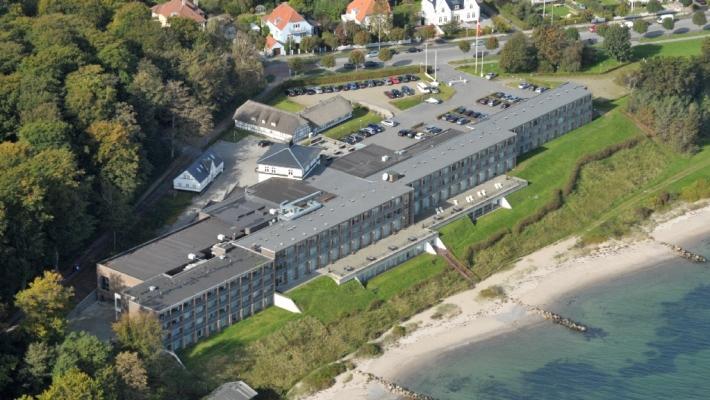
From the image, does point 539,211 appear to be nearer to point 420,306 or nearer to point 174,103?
point 420,306

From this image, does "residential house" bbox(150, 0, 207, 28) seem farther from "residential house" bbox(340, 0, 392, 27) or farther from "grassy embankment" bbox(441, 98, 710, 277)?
"grassy embankment" bbox(441, 98, 710, 277)

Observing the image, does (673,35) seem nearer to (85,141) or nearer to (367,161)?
(367,161)

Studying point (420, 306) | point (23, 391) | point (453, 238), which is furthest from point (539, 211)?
point (23, 391)

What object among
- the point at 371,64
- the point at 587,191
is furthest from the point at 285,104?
the point at 587,191

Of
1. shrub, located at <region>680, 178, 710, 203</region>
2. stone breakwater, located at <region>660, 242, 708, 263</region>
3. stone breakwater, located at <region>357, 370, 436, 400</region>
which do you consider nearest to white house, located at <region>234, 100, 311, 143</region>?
stone breakwater, located at <region>357, 370, 436, 400</region>

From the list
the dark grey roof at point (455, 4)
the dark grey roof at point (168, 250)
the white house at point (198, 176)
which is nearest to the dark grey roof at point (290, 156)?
the white house at point (198, 176)

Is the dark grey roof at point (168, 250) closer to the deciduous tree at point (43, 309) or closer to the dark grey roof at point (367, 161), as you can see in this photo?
the deciduous tree at point (43, 309)
